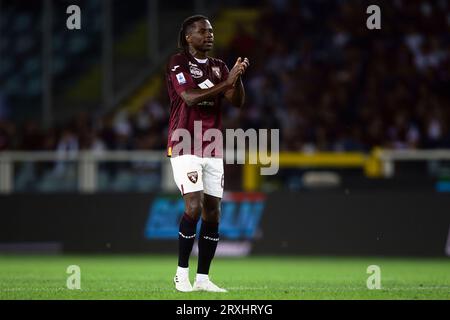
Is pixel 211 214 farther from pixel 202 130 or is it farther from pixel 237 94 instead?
pixel 237 94

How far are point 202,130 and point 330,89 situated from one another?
466 inches

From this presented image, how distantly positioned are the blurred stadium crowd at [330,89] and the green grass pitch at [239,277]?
3852 mm

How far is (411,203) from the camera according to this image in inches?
688

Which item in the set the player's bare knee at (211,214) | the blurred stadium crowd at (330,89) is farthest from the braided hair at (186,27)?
the blurred stadium crowd at (330,89)

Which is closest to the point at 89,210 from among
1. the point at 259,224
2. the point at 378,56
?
the point at 259,224

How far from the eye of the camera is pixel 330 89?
858 inches

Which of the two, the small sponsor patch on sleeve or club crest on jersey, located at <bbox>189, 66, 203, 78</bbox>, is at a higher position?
club crest on jersey, located at <bbox>189, 66, 203, 78</bbox>

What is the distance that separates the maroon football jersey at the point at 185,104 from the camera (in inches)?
403

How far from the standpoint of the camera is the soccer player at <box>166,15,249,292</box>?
33.3ft

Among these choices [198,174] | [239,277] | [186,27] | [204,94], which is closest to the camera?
[204,94]

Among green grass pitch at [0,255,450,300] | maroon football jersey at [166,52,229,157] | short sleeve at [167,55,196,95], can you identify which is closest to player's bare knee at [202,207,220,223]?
maroon football jersey at [166,52,229,157]

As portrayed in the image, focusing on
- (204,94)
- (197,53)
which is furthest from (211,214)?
(197,53)

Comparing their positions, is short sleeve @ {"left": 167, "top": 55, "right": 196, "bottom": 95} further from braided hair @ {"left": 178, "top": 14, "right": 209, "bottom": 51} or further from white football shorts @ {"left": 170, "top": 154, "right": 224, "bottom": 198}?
white football shorts @ {"left": 170, "top": 154, "right": 224, "bottom": 198}
